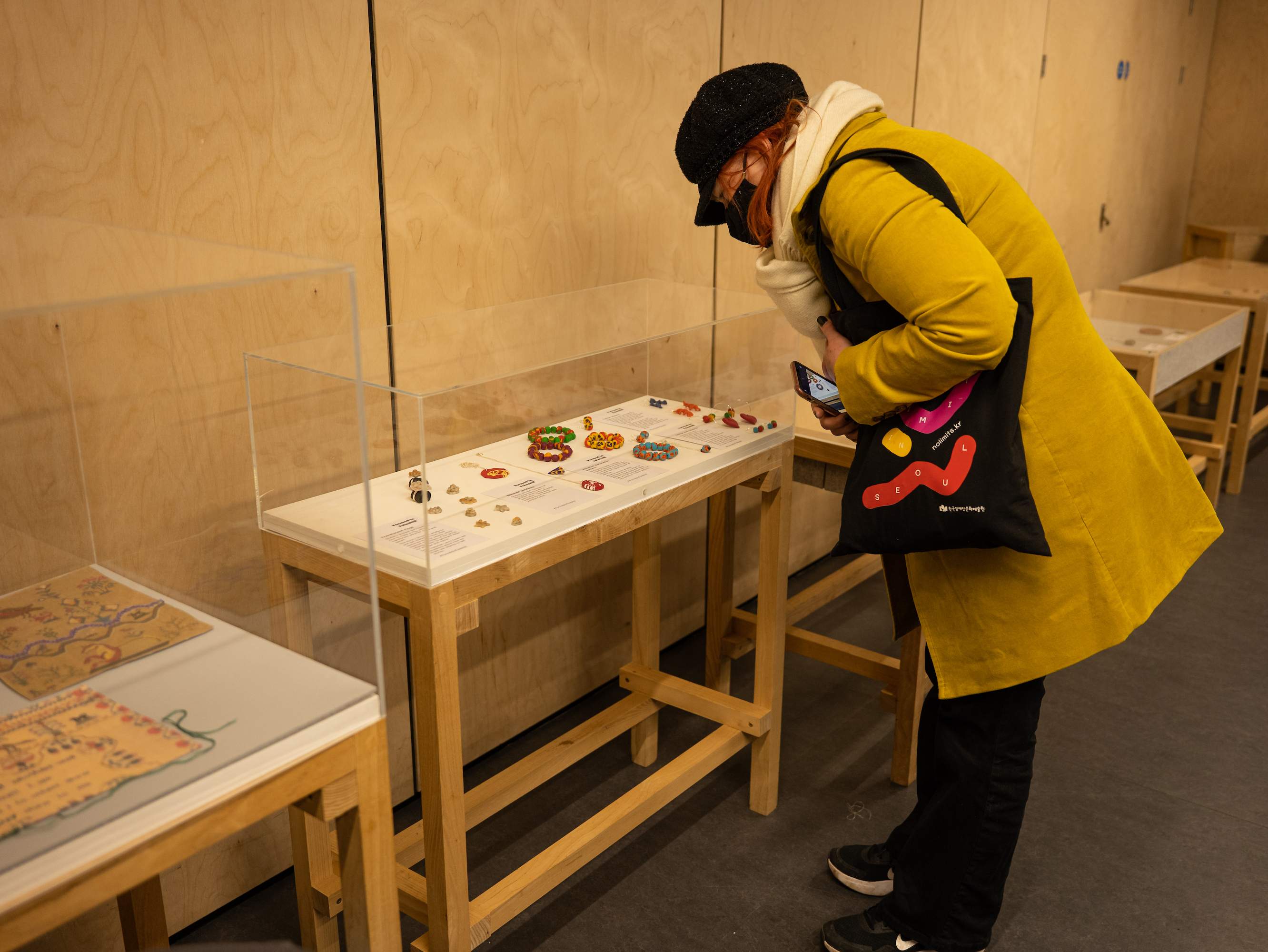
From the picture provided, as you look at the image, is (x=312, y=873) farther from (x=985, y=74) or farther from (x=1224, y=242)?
(x=1224, y=242)

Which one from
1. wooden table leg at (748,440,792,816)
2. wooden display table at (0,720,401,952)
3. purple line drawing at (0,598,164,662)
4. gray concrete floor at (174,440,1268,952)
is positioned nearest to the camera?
wooden display table at (0,720,401,952)

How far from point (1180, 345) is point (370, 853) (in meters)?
3.27

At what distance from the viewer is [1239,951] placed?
1.97 metres

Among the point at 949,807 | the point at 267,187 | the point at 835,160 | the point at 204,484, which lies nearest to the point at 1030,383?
the point at 835,160

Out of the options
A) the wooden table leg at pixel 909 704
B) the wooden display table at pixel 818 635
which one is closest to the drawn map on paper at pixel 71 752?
the wooden display table at pixel 818 635

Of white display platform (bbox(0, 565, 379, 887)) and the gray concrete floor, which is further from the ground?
white display platform (bbox(0, 565, 379, 887))

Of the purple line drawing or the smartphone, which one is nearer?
the purple line drawing

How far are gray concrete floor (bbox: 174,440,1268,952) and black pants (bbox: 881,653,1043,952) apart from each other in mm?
209

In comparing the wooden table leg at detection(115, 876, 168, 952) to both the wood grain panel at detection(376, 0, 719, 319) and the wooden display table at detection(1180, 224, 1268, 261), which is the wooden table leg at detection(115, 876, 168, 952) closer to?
the wood grain panel at detection(376, 0, 719, 319)

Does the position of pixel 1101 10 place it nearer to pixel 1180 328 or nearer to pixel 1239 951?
pixel 1180 328

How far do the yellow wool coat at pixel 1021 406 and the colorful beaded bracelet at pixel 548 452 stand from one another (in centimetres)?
53

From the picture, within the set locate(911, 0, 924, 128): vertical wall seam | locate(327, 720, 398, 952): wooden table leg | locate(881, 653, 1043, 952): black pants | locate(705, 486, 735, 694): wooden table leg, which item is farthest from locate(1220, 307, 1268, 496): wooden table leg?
locate(327, 720, 398, 952): wooden table leg

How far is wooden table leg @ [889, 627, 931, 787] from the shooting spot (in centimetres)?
237

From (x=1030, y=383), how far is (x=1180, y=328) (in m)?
2.71
